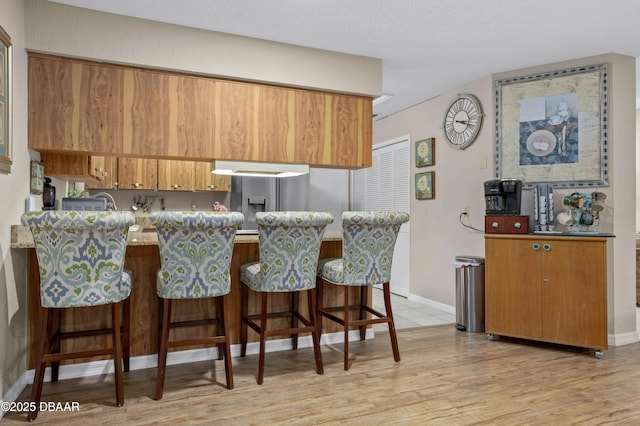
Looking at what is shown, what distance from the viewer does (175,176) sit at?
5383mm

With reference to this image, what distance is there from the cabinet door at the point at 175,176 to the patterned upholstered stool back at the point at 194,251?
10.5 ft

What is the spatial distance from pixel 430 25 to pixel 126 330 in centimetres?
292

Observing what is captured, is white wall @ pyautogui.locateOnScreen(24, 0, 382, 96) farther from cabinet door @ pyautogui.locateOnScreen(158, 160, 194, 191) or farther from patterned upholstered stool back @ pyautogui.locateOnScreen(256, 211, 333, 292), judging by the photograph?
cabinet door @ pyautogui.locateOnScreen(158, 160, 194, 191)

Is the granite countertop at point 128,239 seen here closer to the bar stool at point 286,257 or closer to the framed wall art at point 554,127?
the bar stool at point 286,257

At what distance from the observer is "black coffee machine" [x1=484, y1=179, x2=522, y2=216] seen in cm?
345

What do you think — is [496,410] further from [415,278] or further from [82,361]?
[415,278]

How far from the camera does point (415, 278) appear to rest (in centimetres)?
507

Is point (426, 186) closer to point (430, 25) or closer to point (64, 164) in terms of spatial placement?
point (430, 25)

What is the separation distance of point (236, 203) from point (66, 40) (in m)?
3.21

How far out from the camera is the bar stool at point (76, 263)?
6.62ft

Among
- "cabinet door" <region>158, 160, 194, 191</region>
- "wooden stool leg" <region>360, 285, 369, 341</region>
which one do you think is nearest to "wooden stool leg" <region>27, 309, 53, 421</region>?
"wooden stool leg" <region>360, 285, 369, 341</region>

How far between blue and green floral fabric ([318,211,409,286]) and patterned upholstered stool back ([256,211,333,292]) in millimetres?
203

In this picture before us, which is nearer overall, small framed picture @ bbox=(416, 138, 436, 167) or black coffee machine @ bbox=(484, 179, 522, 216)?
black coffee machine @ bbox=(484, 179, 522, 216)

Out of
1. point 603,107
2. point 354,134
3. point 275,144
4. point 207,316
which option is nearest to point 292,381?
point 207,316
